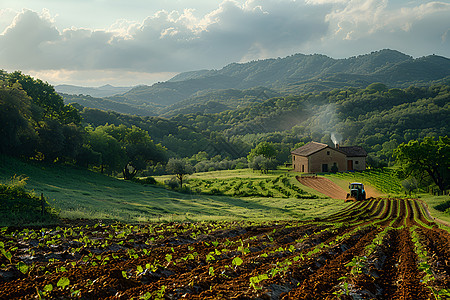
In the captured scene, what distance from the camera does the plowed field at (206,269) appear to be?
8.05 metres

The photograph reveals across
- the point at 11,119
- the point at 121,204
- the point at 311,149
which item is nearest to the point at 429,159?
the point at 311,149

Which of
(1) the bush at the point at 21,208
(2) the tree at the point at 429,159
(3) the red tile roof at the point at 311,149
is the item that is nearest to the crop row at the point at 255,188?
(3) the red tile roof at the point at 311,149

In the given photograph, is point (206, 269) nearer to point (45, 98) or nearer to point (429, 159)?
point (429, 159)

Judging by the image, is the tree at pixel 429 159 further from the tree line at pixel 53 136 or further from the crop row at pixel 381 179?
the tree line at pixel 53 136

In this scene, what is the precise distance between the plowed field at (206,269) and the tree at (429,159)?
42892 mm

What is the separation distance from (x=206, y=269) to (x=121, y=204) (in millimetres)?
24229

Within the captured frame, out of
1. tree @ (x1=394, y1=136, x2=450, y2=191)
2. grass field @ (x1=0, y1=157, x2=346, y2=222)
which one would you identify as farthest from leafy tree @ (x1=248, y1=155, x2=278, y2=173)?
grass field @ (x1=0, y1=157, x2=346, y2=222)

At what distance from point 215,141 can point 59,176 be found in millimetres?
155287

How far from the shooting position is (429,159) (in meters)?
53.8

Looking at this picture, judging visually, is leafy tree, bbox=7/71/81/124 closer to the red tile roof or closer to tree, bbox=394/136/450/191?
the red tile roof

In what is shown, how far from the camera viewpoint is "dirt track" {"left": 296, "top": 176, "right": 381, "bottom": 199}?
177ft

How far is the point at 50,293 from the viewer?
24.9ft

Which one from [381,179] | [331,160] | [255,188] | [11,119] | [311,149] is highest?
[11,119]

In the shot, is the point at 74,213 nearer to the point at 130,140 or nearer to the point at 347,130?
the point at 130,140
